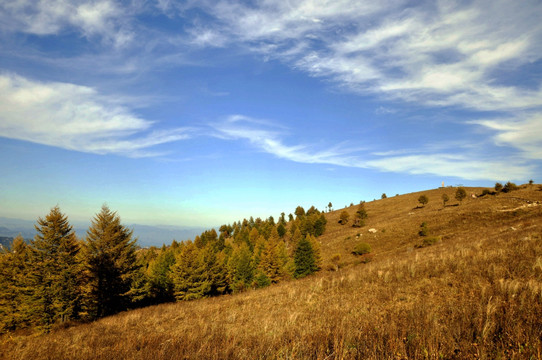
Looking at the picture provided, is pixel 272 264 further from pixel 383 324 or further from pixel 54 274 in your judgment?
pixel 383 324

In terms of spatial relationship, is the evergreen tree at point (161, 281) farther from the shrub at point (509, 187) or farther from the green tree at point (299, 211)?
the shrub at point (509, 187)

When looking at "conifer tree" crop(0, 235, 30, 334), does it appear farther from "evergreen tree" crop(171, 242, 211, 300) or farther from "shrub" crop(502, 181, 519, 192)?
"shrub" crop(502, 181, 519, 192)

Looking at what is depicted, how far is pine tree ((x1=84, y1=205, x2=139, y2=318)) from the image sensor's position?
76.8ft

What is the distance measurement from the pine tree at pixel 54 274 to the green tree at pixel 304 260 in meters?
27.6

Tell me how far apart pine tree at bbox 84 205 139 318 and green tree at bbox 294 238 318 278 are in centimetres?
2293

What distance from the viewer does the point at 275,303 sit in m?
10.3

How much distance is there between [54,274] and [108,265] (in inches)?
160

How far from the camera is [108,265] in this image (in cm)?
2441

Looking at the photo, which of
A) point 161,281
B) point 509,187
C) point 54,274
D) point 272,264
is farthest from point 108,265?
point 509,187

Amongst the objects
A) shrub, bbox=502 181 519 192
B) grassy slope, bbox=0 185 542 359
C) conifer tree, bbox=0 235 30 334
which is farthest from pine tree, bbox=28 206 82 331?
shrub, bbox=502 181 519 192

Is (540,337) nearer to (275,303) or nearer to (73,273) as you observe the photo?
(275,303)

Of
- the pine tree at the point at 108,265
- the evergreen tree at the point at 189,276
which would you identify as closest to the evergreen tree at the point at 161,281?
the evergreen tree at the point at 189,276

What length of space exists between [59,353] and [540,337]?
9.00 m

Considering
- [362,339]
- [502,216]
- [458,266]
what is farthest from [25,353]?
[502,216]
